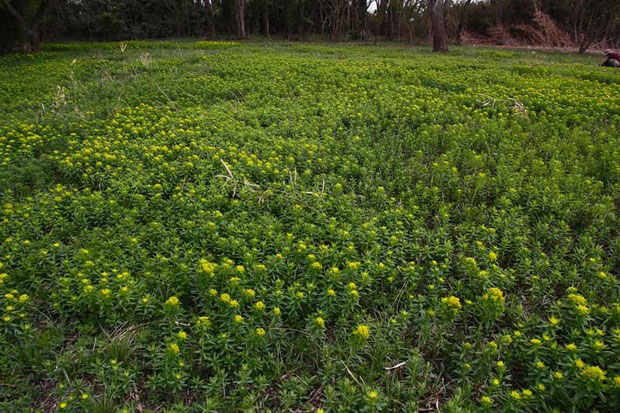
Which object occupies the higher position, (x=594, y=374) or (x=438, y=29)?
(x=438, y=29)

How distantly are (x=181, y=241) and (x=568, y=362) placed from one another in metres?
3.12

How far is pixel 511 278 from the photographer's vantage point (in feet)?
10.5

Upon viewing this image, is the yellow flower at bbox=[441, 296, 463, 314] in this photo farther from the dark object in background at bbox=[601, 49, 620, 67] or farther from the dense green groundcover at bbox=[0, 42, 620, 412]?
the dark object in background at bbox=[601, 49, 620, 67]

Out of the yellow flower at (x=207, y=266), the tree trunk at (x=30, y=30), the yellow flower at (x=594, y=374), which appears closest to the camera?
the yellow flower at (x=594, y=374)

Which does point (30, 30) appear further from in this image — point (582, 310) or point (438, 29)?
point (582, 310)

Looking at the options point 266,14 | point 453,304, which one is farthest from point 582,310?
point 266,14

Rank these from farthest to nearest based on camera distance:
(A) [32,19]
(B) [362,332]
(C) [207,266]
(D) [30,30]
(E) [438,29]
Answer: (E) [438,29]
(A) [32,19]
(D) [30,30]
(C) [207,266]
(B) [362,332]

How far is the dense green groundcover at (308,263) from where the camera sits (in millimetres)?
2523

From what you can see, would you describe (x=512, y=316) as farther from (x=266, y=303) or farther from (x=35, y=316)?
(x=35, y=316)

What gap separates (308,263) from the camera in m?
3.28

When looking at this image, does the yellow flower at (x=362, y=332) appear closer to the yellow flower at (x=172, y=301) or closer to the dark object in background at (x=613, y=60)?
the yellow flower at (x=172, y=301)

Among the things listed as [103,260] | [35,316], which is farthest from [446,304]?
[35,316]

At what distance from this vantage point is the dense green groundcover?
252 cm

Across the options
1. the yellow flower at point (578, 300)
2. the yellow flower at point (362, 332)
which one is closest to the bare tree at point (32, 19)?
the yellow flower at point (362, 332)
